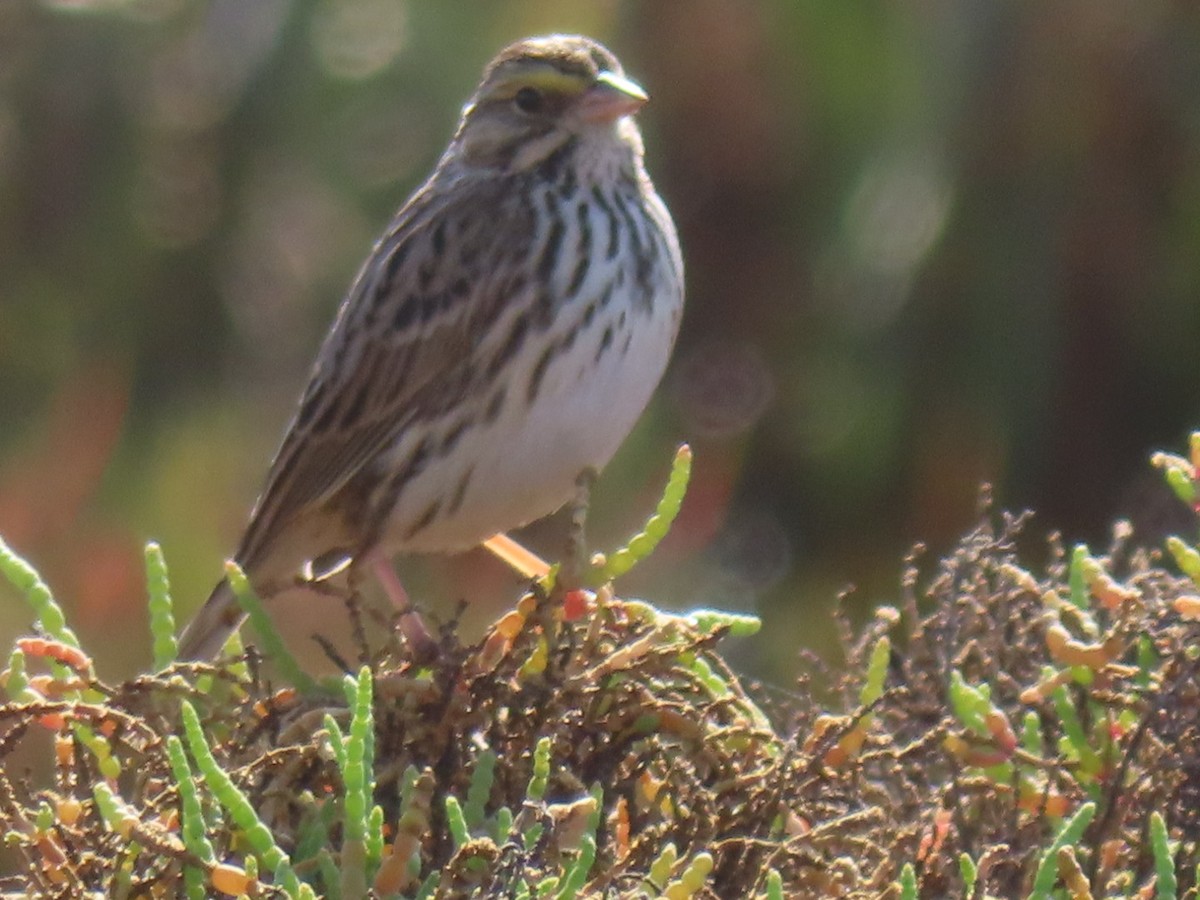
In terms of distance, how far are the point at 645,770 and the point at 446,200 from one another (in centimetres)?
209

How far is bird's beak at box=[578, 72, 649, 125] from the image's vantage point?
415cm

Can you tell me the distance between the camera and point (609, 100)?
4.19 m

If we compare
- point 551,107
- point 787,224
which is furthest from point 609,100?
point 787,224

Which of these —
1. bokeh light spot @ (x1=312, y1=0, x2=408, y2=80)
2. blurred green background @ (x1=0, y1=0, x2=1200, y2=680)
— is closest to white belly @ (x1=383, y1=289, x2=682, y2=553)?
blurred green background @ (x1=0, y1=0, x2=1200, y2=680)

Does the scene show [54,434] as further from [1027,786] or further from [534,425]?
[1027,786]

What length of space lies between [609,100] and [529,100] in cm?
20

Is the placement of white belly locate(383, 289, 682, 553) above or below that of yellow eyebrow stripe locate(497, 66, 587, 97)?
below

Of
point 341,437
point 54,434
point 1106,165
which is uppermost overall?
point 1106,165

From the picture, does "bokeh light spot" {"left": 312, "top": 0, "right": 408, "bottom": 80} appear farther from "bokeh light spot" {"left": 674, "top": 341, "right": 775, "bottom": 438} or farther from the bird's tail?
the bird's tail

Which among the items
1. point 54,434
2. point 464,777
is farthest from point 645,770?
point 54,434

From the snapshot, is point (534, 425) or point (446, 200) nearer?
point (534, 425)

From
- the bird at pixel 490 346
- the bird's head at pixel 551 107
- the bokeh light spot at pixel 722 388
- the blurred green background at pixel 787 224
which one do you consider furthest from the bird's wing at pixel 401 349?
the bokeh light spot at pixel 722 388

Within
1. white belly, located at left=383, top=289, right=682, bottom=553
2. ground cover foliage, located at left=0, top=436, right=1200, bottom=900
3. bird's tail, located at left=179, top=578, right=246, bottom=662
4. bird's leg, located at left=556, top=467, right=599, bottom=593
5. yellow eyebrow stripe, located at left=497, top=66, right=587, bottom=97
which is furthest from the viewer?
yellow eyebrow stripe, located at left=497, top=66, right=587, bottom=97

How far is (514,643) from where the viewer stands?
8.44 feet
